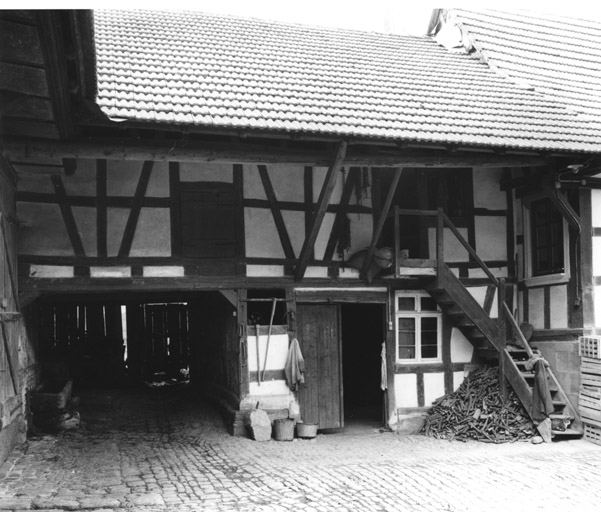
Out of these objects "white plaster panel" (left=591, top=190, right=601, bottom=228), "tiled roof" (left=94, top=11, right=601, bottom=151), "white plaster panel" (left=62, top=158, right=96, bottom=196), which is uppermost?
"tiled roof" (left=94, top=11, right=601, bottom=151)

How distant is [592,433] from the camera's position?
9641 millimetres

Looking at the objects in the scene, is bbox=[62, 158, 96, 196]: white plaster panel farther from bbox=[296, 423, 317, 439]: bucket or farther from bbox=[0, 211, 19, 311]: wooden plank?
bbox=[296, 423, 317, 439]: bucket

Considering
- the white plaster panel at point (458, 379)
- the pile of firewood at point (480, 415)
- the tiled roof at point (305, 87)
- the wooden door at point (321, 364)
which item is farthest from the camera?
the white plaster panel at point (458, 379)

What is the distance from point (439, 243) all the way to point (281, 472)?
4.32m

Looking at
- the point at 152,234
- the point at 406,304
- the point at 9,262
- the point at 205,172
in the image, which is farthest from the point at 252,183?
the point at 9,262

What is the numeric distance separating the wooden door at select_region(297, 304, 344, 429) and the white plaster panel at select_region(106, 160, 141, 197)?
3.22 meters

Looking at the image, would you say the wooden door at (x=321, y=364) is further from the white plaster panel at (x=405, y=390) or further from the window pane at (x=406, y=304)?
the window pane at (x=406, y=304)

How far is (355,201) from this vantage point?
417 inches

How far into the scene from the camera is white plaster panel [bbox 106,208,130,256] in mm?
9258

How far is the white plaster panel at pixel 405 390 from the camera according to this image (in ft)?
35.6

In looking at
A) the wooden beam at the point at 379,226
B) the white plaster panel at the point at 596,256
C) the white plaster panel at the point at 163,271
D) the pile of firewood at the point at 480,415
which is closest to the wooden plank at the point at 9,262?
the white plaster panel at the point at 163,271

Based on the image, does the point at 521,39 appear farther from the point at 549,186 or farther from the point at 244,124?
the point at 244,124

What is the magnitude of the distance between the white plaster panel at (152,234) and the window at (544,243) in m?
5.87

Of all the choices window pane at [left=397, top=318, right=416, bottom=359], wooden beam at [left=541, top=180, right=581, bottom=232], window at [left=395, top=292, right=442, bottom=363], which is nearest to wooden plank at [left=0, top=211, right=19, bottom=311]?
window at [left=395, top=292, right=442, bottom=363]
